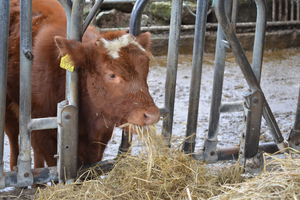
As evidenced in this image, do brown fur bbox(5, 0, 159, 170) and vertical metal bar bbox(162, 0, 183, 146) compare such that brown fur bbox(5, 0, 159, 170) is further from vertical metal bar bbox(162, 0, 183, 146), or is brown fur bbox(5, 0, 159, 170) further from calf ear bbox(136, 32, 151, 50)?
vertical metal bar bbox(162, 0, 183, 146)

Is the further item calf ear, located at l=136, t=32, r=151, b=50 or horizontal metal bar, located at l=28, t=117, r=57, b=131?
calf ear, located at l=136, t=32, r=151, b=50

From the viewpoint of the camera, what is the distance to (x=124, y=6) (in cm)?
789

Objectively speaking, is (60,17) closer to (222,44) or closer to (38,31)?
(38,31)

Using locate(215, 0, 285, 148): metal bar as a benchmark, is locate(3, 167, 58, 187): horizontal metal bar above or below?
below

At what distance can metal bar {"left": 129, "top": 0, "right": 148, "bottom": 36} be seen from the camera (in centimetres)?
261

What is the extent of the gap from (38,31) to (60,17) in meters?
0.27

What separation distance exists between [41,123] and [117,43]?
788mm

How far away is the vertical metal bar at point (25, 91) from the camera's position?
2.21m

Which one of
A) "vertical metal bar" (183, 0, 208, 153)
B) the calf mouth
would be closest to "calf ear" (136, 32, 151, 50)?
"vertical metal bar" (183, 0, 208, 153)

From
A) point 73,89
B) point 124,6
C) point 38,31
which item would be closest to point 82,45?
point 73,89

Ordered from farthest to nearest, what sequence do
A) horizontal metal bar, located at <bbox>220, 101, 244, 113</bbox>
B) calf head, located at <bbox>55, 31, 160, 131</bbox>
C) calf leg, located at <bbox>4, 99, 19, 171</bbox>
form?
calf leg, located at <bbox>4, 99, 19, 171</bbox>, horizontal metal bar, located at <bbox>220, 101, 244, 113</bbox>, calf head, located at <bbox>55, 31, 160, 131</bbox>

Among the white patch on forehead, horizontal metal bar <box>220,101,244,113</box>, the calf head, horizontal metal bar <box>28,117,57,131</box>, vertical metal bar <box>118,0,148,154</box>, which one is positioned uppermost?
vertical metal bar <box>118,0,148,154</box>

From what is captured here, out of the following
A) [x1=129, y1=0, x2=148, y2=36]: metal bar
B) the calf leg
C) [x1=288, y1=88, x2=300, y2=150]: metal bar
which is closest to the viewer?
[x1=129, y1=0, x2=148, y2=36]: metal bar

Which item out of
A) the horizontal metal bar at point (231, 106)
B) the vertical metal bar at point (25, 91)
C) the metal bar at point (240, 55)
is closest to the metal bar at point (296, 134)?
the metal bar at point (240, 55)
